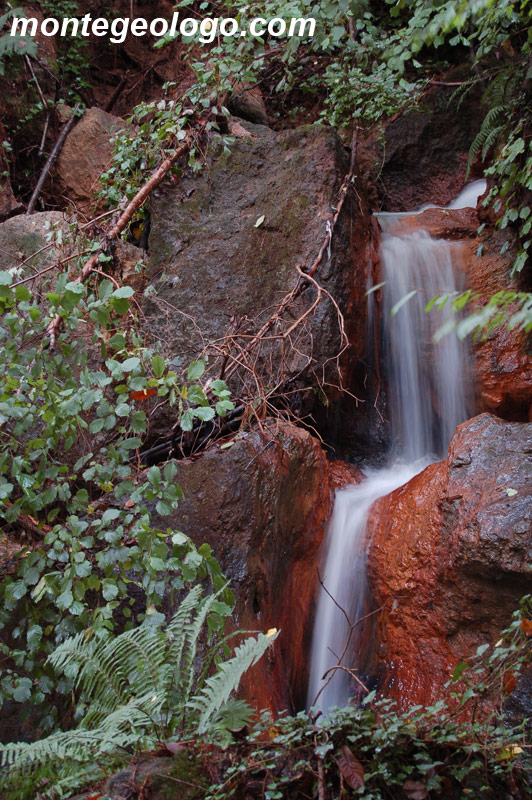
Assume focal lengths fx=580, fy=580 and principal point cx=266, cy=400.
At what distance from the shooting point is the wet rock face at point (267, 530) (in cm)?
341

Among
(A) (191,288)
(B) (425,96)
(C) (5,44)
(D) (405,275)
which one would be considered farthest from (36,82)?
(B) (425,96)

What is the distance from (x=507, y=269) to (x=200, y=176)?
302 cm

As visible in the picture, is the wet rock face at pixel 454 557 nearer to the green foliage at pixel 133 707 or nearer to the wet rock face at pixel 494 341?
the wet rock face at pixel 494 341

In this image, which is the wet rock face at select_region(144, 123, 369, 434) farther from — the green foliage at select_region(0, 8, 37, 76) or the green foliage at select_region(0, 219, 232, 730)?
the green foliage at select_region(0, 8, 37, 76)

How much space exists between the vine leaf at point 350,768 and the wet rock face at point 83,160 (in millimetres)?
6046

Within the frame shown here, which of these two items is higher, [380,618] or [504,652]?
[504,652]

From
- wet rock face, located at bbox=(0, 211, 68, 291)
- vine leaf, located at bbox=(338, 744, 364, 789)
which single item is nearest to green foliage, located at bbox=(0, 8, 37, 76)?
wet rock face, located at bbox=(0, 211, 68, 291)

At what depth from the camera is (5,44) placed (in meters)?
5.96

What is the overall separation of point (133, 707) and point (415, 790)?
100 cm

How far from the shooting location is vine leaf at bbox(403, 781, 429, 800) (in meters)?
1.92

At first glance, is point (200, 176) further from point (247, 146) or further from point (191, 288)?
point (191, 288)

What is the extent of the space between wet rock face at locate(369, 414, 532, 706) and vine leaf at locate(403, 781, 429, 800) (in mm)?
1429

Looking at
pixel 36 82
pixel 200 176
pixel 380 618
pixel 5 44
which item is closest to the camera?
pixel 380 618

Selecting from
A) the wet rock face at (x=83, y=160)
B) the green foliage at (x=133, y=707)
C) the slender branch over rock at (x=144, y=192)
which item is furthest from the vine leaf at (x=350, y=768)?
the wet rock face at (x=83, y=160)
